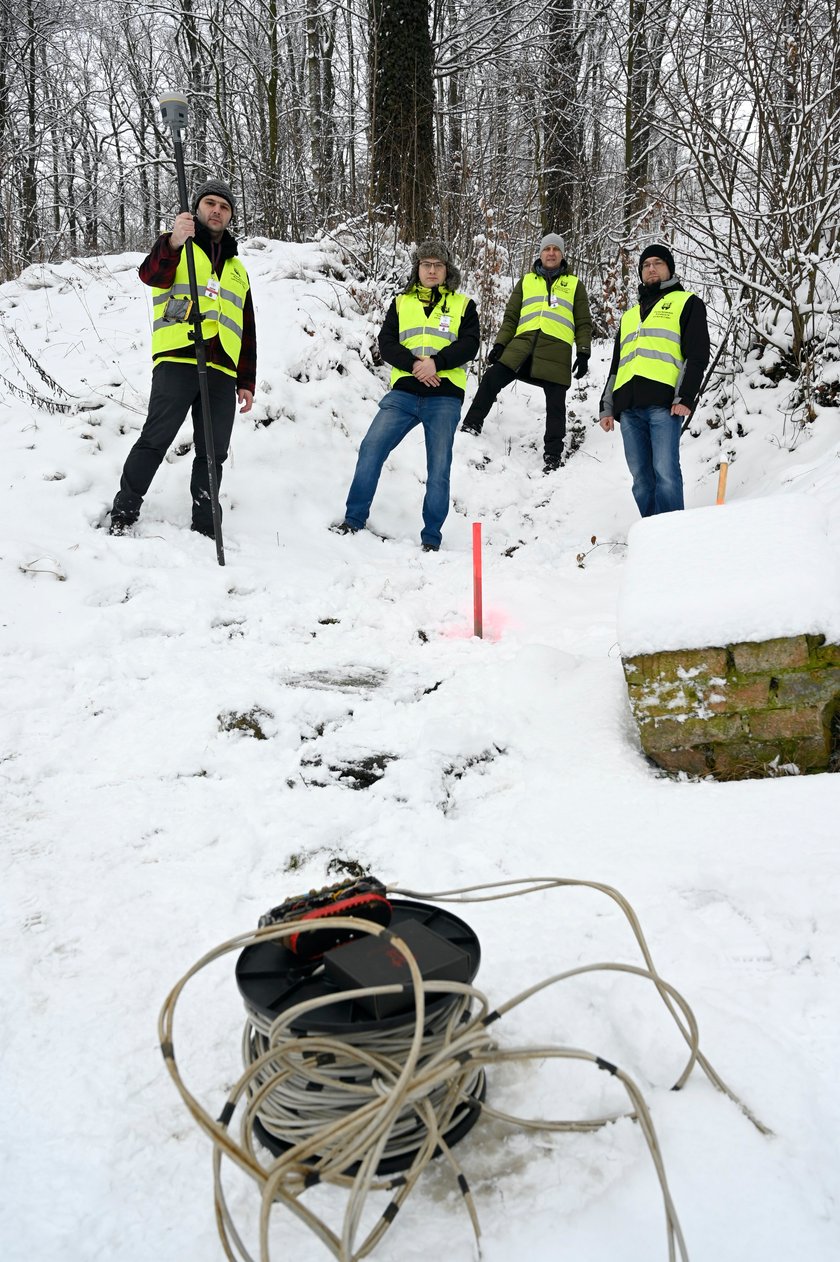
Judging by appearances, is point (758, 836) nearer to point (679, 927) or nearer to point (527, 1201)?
point (679, 927)

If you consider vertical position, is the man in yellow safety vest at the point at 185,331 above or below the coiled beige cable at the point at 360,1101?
above

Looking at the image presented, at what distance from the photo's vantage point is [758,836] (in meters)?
2.44

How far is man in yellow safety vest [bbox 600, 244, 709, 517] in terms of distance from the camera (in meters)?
5.18

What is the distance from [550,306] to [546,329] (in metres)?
0.18

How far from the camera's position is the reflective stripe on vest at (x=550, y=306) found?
6.90 metres

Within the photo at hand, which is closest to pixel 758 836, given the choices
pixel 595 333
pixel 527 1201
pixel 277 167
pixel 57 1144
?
pixel 527 1201

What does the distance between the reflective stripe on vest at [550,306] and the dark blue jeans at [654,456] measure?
1817 mm

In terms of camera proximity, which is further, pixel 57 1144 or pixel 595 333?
pixel 595 333

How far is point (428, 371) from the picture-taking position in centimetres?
528

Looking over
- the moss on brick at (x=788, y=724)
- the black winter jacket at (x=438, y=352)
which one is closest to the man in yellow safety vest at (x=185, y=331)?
the black winter jacket at (x=438, y=352)

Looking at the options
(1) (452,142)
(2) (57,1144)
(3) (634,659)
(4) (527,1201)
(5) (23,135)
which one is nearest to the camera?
(4) (527,1201)

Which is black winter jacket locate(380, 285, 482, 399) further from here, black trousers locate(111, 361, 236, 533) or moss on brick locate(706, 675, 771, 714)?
moss on brick locate(706, 675, 771, 714)

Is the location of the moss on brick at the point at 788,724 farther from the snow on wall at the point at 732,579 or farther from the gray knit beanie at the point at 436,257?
the gray knit beanie at the point at 436,257

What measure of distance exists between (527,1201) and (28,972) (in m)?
1.27
